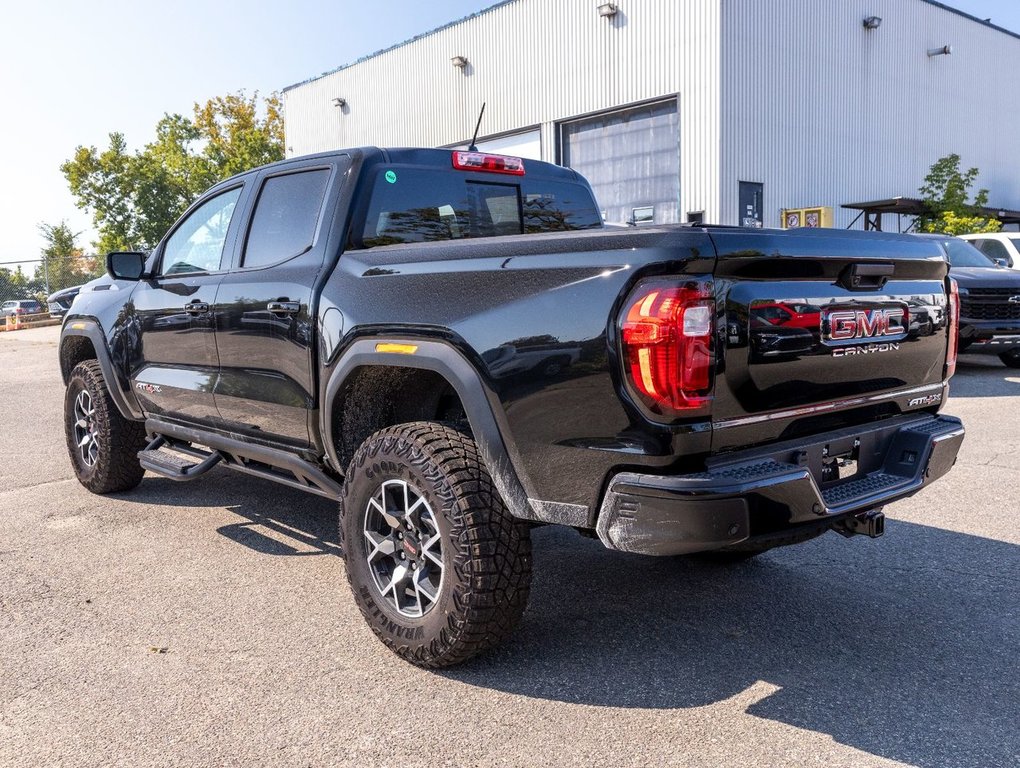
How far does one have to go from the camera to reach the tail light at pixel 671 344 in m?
2.56

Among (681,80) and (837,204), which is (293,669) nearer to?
(681,80)

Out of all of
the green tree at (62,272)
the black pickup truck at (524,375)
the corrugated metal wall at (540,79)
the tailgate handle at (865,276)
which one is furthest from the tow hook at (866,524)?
the green tree at (62,272)

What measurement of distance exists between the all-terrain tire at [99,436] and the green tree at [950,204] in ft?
69.1

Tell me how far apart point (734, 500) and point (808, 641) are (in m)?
1.22

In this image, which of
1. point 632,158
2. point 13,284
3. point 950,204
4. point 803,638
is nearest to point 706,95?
point 632,158

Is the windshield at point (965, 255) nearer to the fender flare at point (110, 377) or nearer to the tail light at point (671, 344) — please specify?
the fender flare at point (110, 377)

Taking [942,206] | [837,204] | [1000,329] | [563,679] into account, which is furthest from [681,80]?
[563,679]

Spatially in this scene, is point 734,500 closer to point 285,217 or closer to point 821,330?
point 821,330

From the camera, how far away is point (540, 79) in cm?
2333

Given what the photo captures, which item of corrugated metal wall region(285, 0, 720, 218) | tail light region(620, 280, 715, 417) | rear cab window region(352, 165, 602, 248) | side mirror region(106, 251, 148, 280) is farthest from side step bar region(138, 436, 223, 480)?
corrugated metal wall region(285, 0, 720, 218)

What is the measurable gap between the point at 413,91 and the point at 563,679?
85.6 ft

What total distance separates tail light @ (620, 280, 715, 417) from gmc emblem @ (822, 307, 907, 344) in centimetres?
59

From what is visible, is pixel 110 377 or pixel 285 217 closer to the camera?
pixel 285 217

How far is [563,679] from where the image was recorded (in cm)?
316
